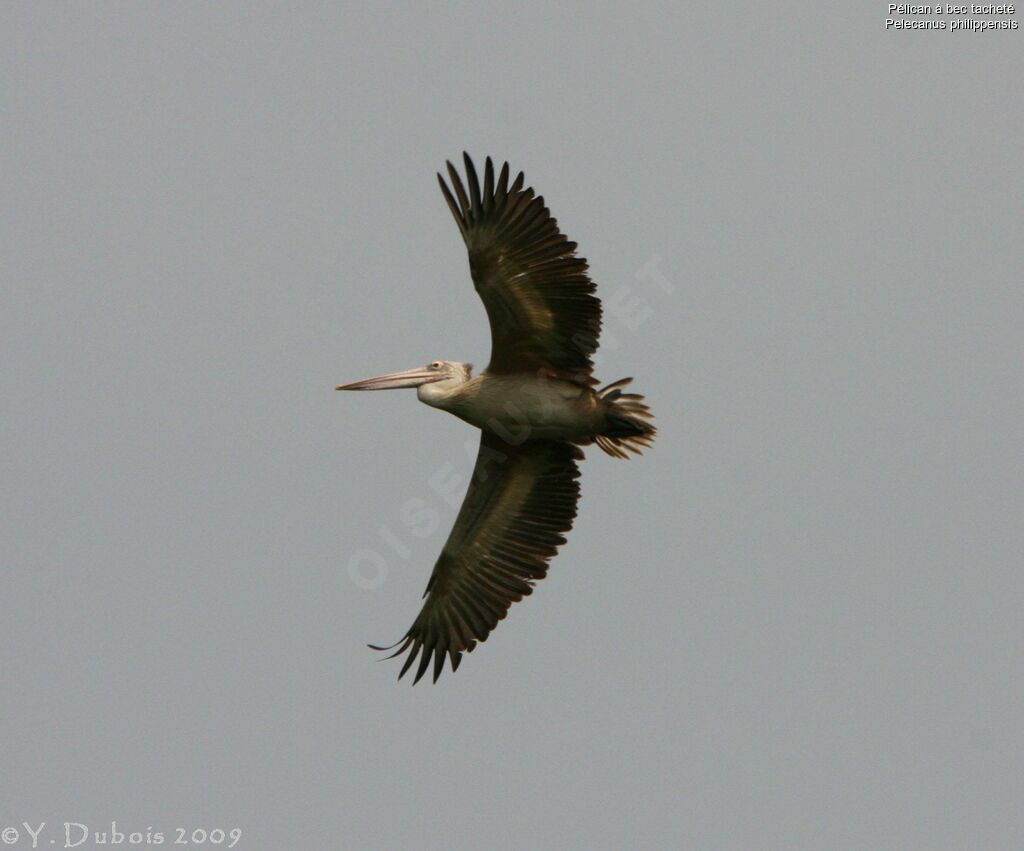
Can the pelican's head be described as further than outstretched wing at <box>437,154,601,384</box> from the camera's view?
Yes

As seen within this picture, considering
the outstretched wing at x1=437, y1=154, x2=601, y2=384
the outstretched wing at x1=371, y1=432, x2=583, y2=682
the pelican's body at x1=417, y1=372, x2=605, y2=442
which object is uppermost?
the outstretched wing at x1=437, y1=154, x2=601, y2=384

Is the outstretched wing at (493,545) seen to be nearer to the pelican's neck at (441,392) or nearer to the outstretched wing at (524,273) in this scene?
the pelican's neck at (441,392)

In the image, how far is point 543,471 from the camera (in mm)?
14164

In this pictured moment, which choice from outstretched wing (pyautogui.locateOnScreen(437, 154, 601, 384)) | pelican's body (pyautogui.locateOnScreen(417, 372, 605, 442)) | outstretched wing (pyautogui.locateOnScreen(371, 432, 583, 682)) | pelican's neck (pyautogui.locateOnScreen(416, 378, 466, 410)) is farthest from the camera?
outstretched wing (pyautogui.locateOnScreen(371, 432, 583, 682))

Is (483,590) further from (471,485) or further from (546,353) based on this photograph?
(546,353)

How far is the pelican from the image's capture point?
12875 mm

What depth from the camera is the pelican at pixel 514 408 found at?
507 inches

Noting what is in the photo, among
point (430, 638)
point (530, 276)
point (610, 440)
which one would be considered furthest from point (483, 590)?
point (530, 276)

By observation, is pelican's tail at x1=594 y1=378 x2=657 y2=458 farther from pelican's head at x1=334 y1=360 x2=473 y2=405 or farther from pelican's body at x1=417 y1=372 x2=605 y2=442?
pelican's head at x1=334 y1=360 x2=473 y2=405

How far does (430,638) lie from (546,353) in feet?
8.71

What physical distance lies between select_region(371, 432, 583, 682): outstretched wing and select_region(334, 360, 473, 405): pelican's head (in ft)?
1.96

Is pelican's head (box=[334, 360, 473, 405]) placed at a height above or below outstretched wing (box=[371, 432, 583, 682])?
above

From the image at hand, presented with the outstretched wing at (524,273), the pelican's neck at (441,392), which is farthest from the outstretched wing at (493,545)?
the outstretched wing at (524,273)

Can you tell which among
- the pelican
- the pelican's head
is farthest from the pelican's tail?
the pelican's head
